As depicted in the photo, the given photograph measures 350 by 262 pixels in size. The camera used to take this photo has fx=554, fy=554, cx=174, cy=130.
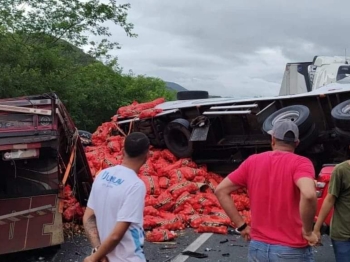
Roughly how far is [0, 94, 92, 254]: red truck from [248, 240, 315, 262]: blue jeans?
3.05 meters

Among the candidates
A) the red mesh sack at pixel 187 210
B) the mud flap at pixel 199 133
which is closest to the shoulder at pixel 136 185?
the red mesh sack at pixel 187 210

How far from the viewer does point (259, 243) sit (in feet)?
11.3

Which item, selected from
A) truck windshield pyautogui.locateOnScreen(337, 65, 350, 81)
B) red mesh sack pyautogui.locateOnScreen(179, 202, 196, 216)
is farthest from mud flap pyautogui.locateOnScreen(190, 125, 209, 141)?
truck windshield pyautogui.locateOnScreen(337, 65, 350, 81)

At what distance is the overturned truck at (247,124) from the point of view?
8.55 m

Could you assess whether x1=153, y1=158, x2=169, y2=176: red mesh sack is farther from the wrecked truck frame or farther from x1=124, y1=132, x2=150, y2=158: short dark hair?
x1=124, y1=132, x2=150, y2=158: short dark hair

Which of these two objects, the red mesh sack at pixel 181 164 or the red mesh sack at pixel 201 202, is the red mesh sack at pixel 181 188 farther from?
the red mesh sack at pixel 181 164

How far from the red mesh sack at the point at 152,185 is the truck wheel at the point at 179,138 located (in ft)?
4.23

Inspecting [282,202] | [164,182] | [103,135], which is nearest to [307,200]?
[282,202]

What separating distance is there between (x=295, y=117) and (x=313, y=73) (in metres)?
4.74

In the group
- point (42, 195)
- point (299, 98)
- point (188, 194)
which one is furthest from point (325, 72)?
point (42, 195)

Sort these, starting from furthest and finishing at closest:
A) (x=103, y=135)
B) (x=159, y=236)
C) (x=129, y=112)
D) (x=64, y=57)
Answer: (x=64, y=57) → (x=103, y=135) → (x=129, y=112) → (x=159, y=236)

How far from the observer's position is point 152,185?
8844 mm

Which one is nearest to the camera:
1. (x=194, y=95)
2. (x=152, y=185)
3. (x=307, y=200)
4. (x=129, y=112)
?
(x=307, y=200)

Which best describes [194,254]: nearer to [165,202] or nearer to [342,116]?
[165,202]
